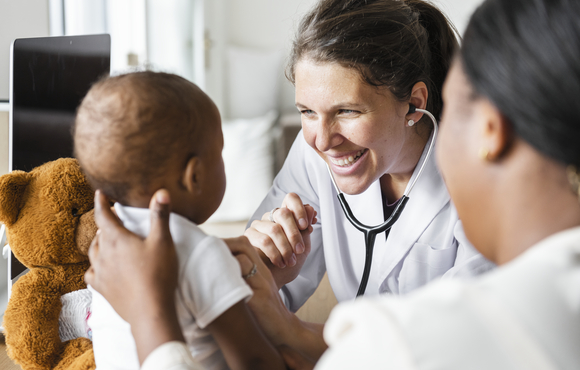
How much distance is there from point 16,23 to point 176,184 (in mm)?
822

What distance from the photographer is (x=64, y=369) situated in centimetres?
80

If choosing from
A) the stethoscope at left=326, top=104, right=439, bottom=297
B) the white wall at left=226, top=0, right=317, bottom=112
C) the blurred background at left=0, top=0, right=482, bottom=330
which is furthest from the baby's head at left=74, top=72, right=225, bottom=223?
the white wall at left=226, top=0, right=317, bottom=112

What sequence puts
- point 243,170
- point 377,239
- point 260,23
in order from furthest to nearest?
point 260,23
point 243,170
point 377,239

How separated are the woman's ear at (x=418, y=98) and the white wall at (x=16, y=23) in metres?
0.90

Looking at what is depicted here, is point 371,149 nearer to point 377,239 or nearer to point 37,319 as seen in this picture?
point 377,239

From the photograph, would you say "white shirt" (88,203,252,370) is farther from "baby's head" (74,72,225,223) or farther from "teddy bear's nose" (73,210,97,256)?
"teddy bear's nose" (73,210,97,256)

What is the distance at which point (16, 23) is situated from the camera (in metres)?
1.17

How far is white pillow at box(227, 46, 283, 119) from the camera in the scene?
2.83m

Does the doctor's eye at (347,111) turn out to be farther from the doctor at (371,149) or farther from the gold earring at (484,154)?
the gold earring at (484,154)

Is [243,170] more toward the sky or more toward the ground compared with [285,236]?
more toward the ground

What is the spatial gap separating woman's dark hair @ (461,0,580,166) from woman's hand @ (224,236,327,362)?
448 mm

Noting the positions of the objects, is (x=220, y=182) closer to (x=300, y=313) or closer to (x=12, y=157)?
(x=12, y=157)

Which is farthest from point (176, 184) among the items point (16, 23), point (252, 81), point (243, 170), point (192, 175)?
point (252, 81)

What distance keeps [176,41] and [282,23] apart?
→ 77 centimetres
